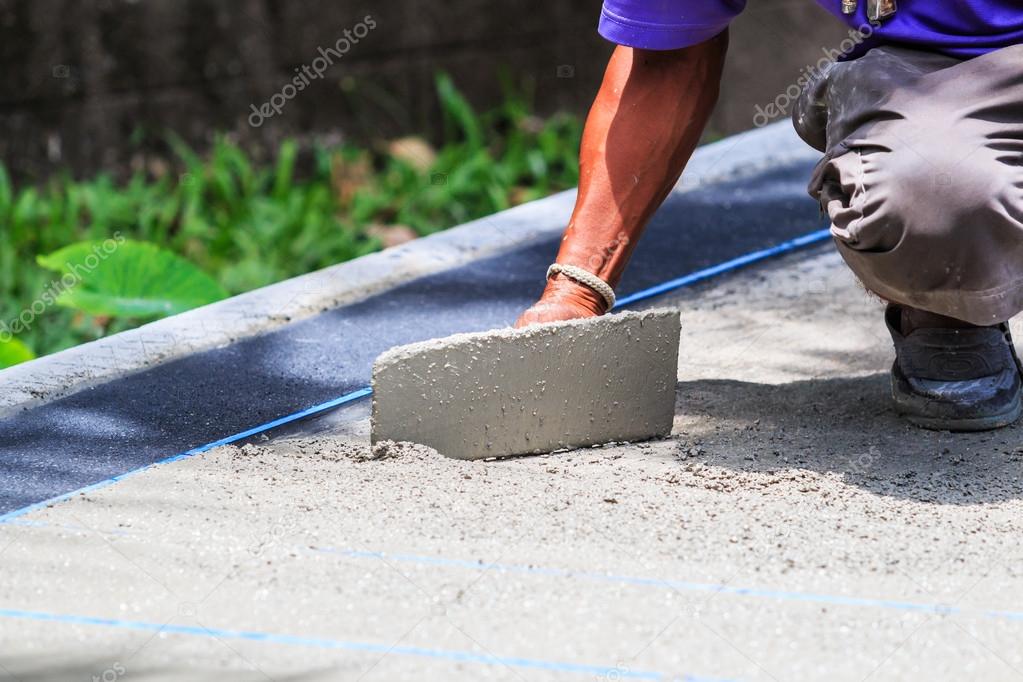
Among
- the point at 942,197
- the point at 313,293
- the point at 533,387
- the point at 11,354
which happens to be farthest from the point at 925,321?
the point at 11,354

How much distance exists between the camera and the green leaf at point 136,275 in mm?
2959

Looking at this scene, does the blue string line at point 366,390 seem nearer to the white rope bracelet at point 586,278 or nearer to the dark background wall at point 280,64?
the white rope bracelet at point 586,278

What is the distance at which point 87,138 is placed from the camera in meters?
4.21

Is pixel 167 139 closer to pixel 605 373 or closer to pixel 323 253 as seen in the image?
pixel 323 253

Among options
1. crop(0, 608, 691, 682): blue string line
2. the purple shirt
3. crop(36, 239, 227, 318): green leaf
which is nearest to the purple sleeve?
the purple shirt

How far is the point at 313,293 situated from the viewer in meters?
2.67

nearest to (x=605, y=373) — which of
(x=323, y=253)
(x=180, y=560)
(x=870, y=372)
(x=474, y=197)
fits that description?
(x=870, y=372)

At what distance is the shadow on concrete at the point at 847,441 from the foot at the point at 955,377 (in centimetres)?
3

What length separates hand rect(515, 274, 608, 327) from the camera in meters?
2.07

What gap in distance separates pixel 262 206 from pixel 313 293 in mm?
1380

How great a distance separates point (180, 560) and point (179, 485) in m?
0.28

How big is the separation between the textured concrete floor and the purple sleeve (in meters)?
0.62

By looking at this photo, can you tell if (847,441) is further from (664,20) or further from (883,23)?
(664,20)

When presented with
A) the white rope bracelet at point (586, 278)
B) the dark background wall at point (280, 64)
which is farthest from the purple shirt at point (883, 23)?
the dark background wall at point (280, 64)
